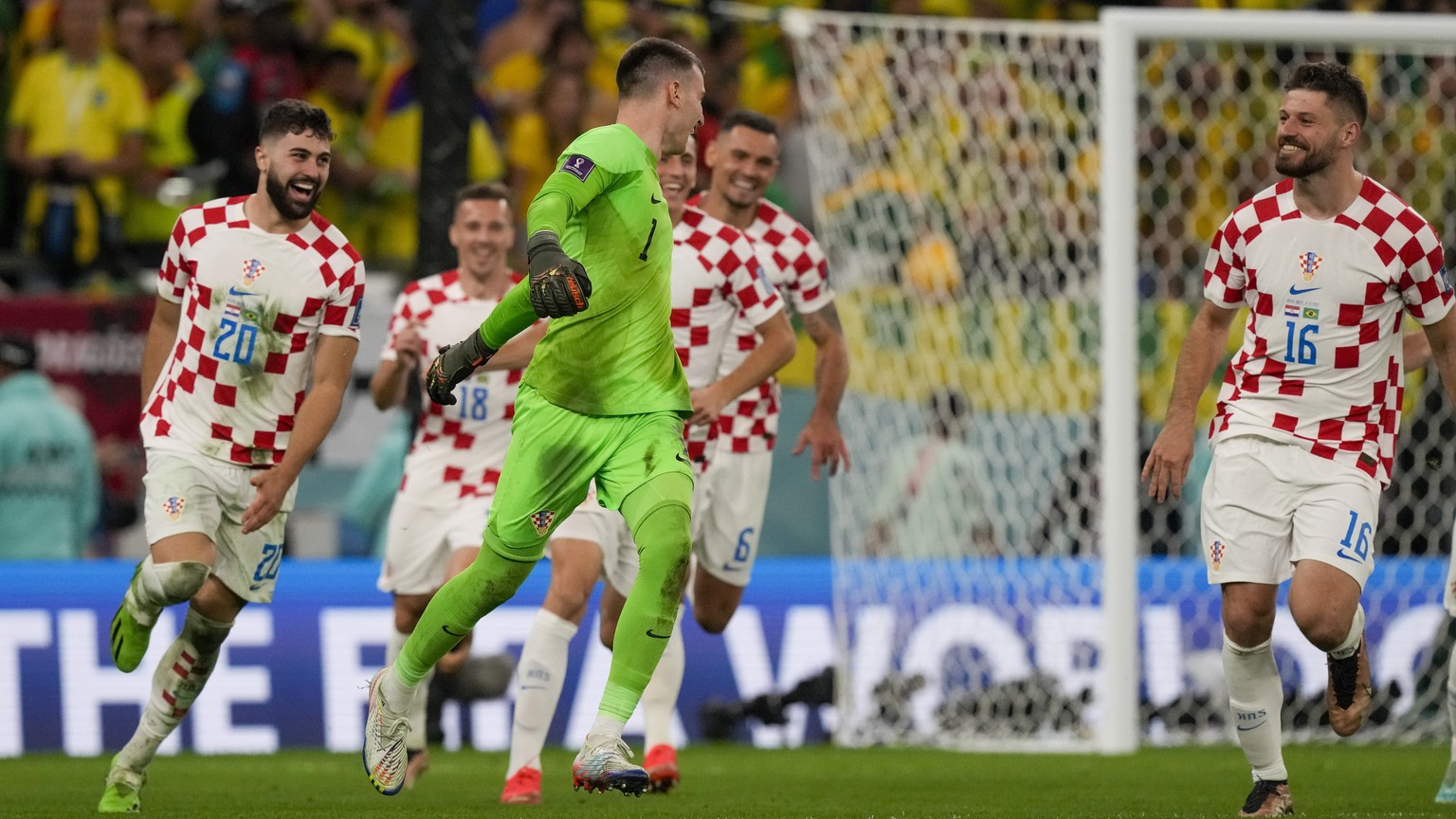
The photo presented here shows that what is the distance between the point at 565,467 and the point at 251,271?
6.15 feet

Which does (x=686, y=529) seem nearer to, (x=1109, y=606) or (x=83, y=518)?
(x=1109, y=606)

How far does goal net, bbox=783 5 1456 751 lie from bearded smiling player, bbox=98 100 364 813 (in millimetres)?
4853

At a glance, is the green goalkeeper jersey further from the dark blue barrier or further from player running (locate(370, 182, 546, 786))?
the dark blue barrier

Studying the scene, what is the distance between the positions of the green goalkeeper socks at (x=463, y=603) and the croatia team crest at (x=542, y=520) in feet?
0.43

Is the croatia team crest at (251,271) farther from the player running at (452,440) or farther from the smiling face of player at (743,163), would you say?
the smiling face of player at (743,163)

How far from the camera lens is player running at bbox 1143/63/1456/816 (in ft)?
23.2

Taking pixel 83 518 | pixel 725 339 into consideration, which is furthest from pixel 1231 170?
pixel 83 518

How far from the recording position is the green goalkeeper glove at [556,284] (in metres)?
5.67

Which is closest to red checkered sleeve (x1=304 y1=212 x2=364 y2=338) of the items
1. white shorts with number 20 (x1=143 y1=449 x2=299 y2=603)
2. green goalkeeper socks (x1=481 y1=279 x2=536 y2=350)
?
white shorts with number 20 (x1=143 y1=449 x2=299 y2=603)

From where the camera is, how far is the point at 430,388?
251 inches

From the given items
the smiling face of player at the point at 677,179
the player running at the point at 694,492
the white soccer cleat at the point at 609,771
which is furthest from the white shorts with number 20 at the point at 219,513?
the white soccer cleat at the point at 609,771

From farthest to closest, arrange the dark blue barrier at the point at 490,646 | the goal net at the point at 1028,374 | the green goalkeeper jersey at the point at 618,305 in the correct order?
1. the goal net at the point at 1028,374
2. the dark blue barrier at the point at 490,646
3. the green goalkeeper jersey at the point at 618,305

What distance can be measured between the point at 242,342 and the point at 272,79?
6.93 metres

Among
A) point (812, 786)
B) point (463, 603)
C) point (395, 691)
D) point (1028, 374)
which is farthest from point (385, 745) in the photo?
point (1028, 374)
